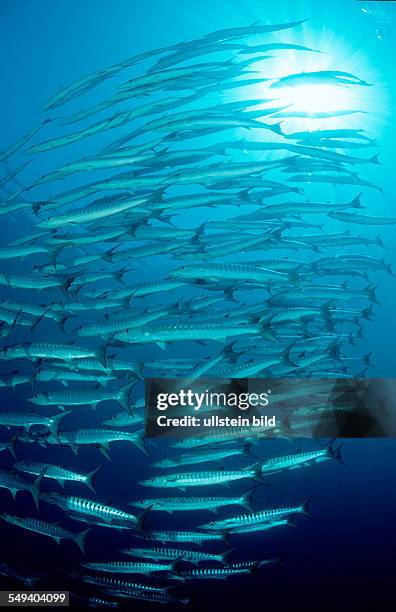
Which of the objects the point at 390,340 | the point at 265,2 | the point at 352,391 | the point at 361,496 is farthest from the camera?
the point at 390,340

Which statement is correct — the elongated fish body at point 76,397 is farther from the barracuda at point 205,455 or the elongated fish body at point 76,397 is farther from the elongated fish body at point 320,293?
the elongated fish body at point 320,293

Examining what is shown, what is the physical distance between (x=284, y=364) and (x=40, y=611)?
416 centimetres

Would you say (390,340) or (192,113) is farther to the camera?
(390,340)

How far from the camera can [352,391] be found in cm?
394

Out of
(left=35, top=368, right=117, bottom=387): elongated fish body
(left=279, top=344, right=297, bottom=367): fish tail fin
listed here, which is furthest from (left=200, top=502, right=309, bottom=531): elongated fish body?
(left=35, top=368, right=117, bottom=387): elongated fish body

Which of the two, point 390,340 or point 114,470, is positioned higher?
point 390,340

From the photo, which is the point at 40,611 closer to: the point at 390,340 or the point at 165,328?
the point at 165,328

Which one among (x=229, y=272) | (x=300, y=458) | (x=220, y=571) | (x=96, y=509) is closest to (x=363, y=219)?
(x=229, y=272)

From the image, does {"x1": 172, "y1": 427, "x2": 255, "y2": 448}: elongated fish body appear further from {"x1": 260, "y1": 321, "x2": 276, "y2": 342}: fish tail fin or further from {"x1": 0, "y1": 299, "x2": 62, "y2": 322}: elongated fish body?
{"x1": 0, "y1": 299, "x2": 62, "y2": 322}: elongated fish body

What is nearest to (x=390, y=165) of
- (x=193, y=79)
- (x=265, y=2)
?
(x=265, y=2)

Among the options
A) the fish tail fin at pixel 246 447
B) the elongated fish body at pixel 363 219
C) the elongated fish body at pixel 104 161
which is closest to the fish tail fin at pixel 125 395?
the fish tail fin at pixel 246 447

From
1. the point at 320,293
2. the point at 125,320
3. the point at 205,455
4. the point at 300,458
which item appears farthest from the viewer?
the point at 320,293

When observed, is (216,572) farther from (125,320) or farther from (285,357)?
(125,320)

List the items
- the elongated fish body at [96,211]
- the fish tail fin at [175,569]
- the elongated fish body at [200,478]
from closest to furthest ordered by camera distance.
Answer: the elongated fish body at [96,211] < the elongated fish body at [200,478] < the fish tail fin at [175,569]
